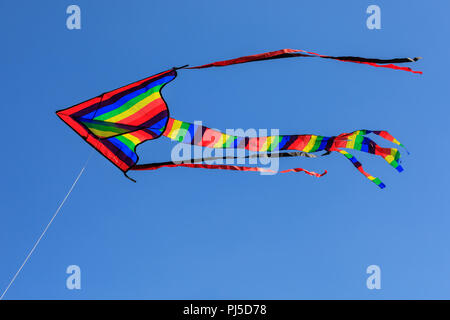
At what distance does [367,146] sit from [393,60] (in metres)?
1.47

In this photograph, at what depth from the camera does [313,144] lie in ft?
23.9

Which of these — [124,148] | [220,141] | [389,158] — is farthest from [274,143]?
[124,148]

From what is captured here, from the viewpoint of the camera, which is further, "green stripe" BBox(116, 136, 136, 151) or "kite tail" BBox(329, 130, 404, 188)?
"green stripe" BBox(116, 136, 136, 151)

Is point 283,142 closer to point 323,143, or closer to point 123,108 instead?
point 323,143

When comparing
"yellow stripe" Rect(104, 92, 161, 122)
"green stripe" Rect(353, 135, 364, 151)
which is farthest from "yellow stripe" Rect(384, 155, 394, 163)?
"yellow stripe" Rect(104, 92, 161, 122)

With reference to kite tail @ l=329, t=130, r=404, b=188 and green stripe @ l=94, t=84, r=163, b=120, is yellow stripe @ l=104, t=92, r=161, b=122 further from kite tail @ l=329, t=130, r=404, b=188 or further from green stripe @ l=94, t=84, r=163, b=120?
kite tail @ l=329, t=130, r=404, b=188

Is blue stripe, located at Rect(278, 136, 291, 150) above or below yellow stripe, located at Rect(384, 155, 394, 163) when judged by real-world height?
above

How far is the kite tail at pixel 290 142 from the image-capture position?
707 centimetres

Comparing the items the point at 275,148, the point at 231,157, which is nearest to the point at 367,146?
the point at 275,148

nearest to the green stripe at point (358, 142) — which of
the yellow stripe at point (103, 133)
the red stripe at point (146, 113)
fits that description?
the red stripe at point (146, 113)

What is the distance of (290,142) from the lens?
24.2 feet

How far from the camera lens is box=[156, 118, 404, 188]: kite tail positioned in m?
7.07

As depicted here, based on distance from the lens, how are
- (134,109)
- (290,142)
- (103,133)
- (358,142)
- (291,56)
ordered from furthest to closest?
(134,109)
(103,133)
(290,142)
(358,142)
(291,56)

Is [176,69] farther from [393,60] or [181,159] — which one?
[393,60]
